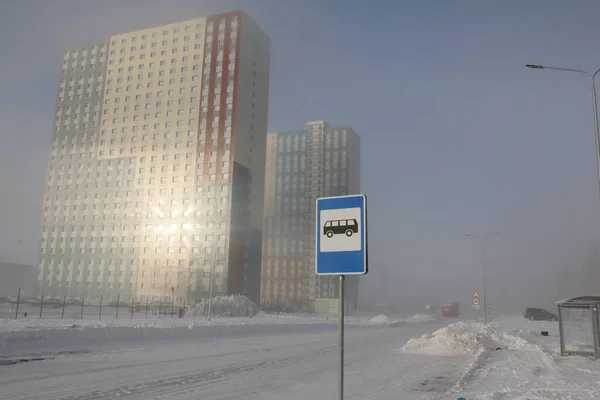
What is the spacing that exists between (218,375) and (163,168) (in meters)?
84.3

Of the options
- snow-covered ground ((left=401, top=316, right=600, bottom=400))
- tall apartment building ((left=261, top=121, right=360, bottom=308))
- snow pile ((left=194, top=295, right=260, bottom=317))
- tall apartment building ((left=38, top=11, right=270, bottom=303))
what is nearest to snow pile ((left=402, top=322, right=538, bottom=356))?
snow-covered ground ((left=401, top=316, right=600, bottom=400))

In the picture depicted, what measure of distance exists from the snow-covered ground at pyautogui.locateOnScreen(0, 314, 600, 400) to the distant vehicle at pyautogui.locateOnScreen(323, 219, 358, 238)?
254 inches

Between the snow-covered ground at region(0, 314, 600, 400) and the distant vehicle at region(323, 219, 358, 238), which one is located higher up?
the distant vehicle at region(323, 219, 358, 238)

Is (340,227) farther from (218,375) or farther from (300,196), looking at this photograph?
(300,196)

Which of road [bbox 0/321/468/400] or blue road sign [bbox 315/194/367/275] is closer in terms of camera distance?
blue road sign [bbox 315/194/367/275]

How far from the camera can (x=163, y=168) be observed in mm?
93688

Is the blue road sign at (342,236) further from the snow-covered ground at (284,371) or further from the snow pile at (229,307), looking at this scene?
the snow pile at (229,307)

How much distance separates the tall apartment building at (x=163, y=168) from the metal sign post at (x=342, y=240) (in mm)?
79134

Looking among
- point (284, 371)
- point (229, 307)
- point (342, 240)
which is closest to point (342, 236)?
point (342, 240)

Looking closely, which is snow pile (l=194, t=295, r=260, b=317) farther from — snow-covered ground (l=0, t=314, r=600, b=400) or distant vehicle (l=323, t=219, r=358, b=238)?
distant vehicle (l=323, t=219, r=358, b=238)

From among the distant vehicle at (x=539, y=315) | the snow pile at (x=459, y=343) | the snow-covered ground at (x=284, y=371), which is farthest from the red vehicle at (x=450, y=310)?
the snow-covered ground at (x=284, y=371)

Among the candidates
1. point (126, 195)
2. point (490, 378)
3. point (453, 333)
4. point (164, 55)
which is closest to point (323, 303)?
point (126, 195)

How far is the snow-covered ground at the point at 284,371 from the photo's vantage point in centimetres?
1114

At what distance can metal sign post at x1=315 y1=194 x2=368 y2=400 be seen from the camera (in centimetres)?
518
